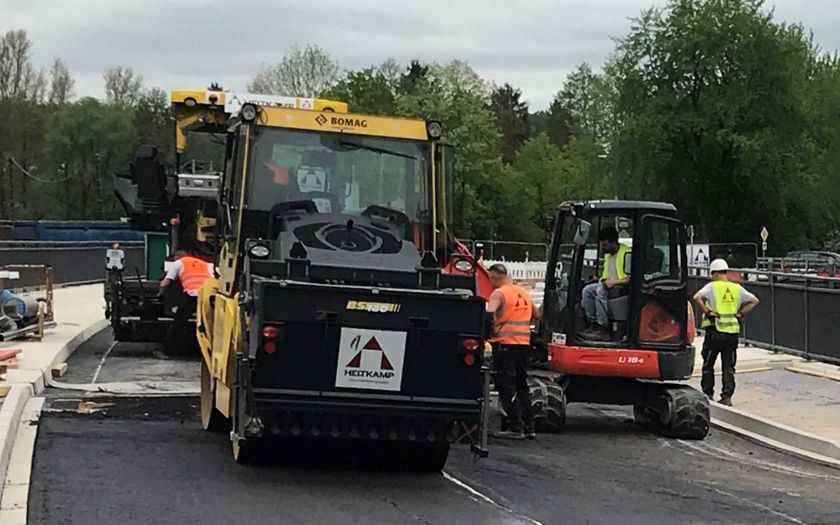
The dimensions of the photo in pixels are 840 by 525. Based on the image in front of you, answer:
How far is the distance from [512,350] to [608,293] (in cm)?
176

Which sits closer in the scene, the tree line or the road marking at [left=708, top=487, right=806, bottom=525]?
the road marking at [left=708, top=487, right=806, bottom=525]

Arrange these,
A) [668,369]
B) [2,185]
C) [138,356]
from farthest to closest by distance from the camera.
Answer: [2,185]
[138,356]
[668,369]

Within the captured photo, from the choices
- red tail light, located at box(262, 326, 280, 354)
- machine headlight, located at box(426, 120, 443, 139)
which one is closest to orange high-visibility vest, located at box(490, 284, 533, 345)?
machine headlight, located at box(426, 120, 443, 139)

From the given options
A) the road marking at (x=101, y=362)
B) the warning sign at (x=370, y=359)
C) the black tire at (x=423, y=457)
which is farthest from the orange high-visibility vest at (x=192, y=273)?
the warning sign at (x=370, y=359)

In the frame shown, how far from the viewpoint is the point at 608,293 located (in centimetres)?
1403

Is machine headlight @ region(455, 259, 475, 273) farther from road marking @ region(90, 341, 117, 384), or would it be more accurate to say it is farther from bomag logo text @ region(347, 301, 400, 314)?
road marking @ region(90, 341, 117, 384)

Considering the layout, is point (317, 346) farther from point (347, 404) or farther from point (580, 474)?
point (580, 474)

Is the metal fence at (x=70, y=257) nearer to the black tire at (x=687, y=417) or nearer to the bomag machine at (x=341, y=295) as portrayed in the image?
the black tire at (x=687, y=417)

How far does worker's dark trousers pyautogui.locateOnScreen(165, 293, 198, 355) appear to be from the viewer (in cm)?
1839

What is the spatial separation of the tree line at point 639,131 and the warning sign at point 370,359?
5069 cm

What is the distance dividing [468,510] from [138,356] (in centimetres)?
1196

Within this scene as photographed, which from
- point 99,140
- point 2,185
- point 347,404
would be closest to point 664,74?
point 99,140

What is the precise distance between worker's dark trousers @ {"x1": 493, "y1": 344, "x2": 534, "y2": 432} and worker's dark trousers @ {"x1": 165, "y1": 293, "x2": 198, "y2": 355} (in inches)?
263

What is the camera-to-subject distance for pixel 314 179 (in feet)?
35.5
